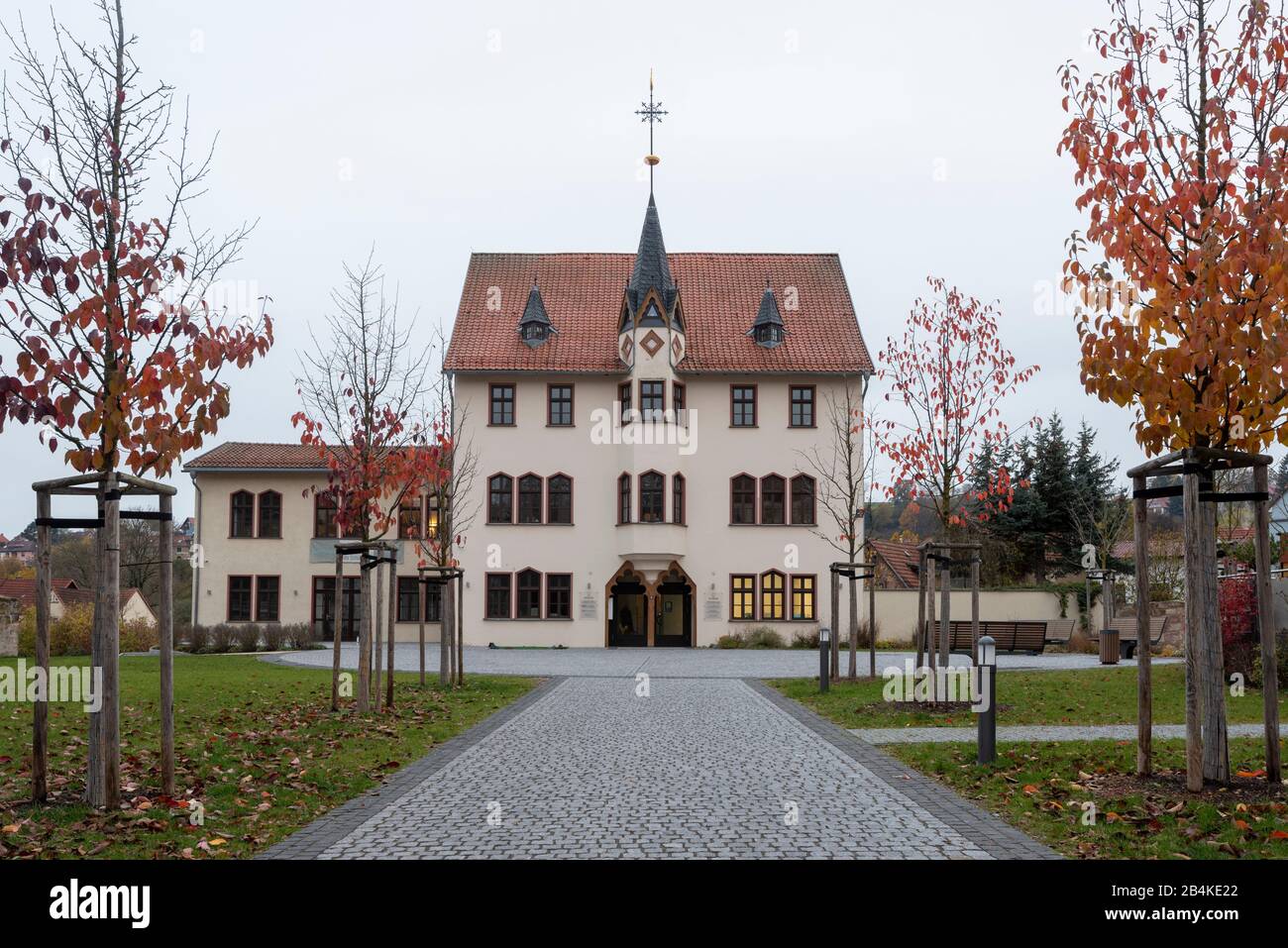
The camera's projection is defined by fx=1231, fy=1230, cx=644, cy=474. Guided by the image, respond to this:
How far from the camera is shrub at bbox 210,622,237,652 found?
35.1 m

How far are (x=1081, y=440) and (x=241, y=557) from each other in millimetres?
34166

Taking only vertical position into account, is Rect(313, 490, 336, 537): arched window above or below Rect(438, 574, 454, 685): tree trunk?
above

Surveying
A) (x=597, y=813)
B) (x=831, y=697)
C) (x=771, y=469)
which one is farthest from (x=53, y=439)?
(x=771, y=469)

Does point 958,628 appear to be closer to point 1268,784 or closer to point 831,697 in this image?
point 831,697

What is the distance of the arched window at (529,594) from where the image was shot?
40.8m

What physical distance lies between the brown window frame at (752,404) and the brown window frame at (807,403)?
1031mm

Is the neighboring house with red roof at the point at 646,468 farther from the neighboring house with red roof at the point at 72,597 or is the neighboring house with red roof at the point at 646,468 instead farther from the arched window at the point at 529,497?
the neighboring house with red roof at the point at 72,597

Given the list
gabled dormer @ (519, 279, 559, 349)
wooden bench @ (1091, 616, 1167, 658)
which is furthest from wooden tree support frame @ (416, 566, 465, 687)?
gabled dormer @ (519, 279, 559, 349)

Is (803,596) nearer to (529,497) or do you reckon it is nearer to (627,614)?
(627,614)

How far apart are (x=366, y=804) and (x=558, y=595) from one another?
104 feet

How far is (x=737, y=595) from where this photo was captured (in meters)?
40.7

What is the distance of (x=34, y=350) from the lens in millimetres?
8016

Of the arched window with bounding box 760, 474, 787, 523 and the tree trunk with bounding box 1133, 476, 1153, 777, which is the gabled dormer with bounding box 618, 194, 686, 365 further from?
the tree trunk with bounding box 1133, 476, 1153, 777

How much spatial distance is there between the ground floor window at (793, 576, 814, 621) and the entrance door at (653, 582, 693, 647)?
3630mm
